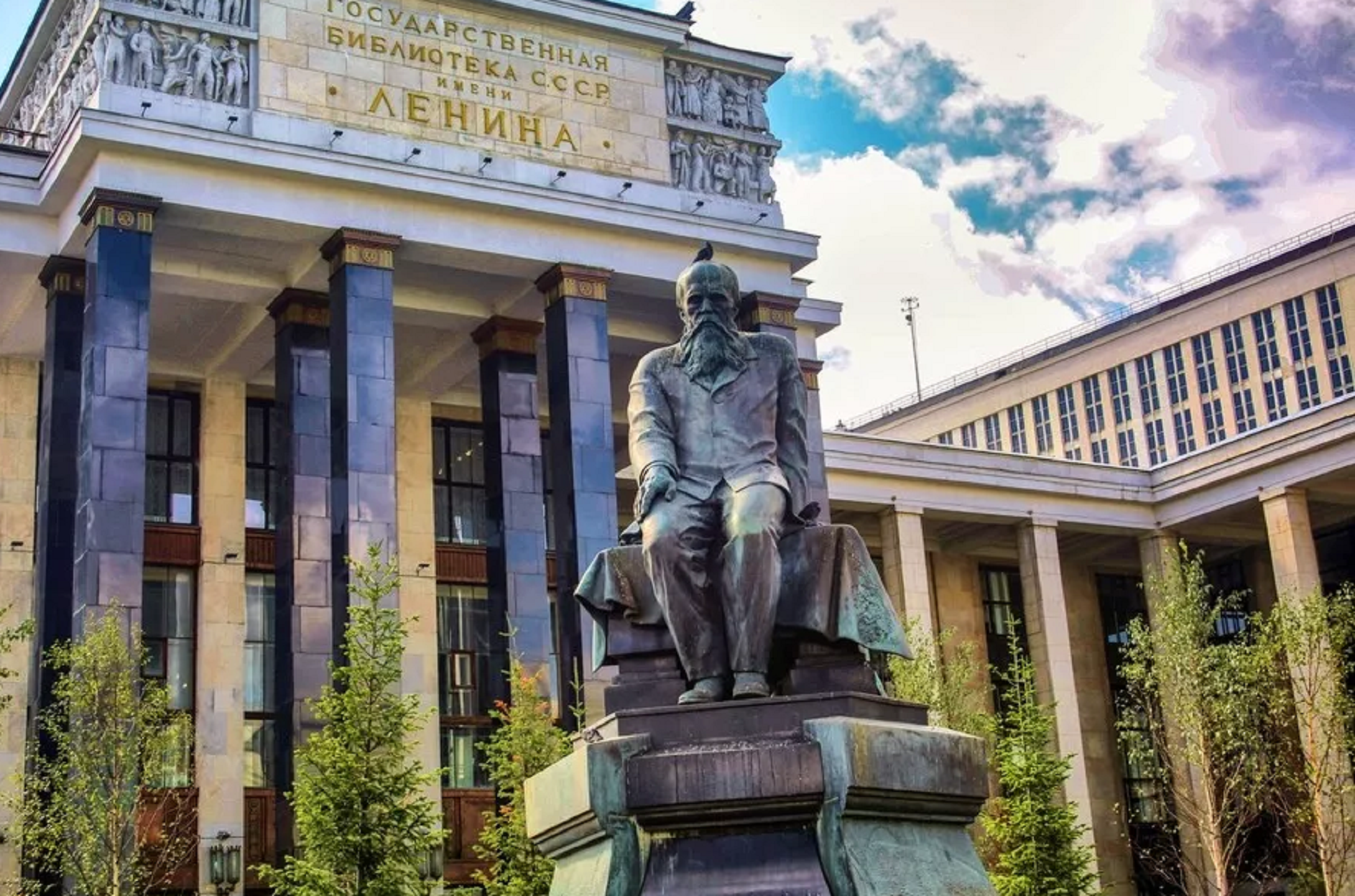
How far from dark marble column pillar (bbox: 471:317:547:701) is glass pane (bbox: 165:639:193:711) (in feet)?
22.9

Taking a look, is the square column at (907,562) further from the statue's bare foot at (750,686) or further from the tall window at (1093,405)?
the tall window at (1093,405)

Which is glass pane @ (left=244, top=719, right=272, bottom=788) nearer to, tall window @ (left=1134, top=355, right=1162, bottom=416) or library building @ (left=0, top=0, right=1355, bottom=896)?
library building @ (left=0, top=0, right=1355, bottom=896)

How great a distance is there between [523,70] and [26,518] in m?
14.9

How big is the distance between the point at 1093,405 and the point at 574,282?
6427cm

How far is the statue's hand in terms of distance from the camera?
38.6 ft


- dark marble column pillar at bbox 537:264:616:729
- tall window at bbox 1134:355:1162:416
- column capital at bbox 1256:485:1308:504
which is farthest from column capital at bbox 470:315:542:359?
tall window at bbox 1134:355:1162:416

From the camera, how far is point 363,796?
27688 millimetres

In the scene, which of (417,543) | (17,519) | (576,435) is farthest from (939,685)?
(17,519)

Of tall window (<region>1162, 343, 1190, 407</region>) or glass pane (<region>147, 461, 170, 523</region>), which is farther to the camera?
tall window (<region>1162, 343, 1190, 407</region>)

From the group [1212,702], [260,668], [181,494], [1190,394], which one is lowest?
[1212,702]

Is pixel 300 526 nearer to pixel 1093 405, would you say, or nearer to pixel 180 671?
pixel 180 671

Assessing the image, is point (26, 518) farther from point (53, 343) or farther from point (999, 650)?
point (999, 650)

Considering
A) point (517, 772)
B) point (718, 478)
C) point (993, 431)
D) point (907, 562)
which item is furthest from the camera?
point (993, 431)

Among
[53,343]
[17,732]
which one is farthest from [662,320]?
[17,732]
